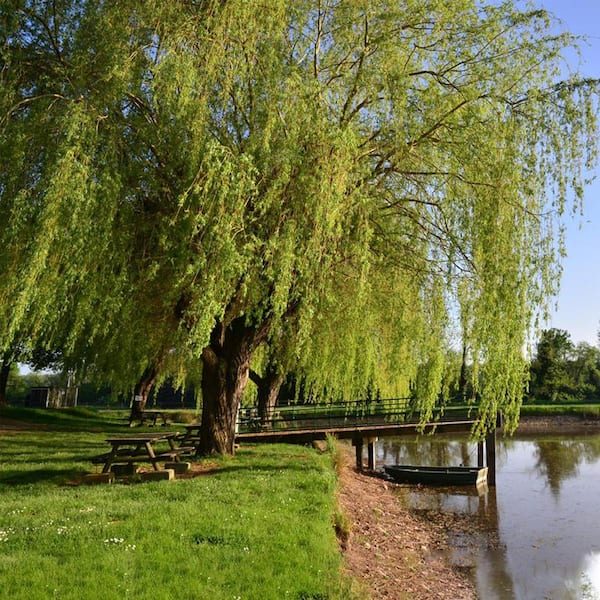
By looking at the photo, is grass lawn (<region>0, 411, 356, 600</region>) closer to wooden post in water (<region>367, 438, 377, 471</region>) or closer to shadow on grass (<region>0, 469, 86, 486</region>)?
shadow on grass (<region>0, 469, 86, 486</region>)

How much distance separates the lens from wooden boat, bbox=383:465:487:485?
1833 centimetres

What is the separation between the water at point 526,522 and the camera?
9.80 meters

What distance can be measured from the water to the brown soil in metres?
0.47

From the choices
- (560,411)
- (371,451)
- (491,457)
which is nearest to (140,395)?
(371,451)

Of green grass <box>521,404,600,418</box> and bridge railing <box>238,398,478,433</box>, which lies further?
green grass <box>521,404,600,418</box>

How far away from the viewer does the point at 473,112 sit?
1087 centimetres

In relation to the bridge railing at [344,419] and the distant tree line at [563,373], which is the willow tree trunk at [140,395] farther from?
the distant tree line at [563,373]

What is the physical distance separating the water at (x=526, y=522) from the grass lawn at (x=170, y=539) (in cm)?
345

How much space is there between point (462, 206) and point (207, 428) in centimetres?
728

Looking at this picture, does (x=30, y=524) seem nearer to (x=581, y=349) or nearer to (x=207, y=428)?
(x=207, y=428)

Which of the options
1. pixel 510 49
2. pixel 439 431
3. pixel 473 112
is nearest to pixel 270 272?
pixel 473 112

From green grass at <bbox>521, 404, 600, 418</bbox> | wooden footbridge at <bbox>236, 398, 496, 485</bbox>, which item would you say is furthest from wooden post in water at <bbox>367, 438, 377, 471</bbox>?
green grass at <bbox>521, 404, 600, 418</bbox>

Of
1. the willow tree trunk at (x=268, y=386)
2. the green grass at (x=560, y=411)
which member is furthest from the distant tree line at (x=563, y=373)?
the willow tree trunk at (x=268, y=386)

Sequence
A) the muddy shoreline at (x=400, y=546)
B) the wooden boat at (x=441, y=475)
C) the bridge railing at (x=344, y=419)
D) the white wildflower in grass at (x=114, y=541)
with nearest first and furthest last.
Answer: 1. the white wildflower in grass at (x=114, y=541)
2. the muddy shoreline at (x=400, y=546)
3. the wooden boat at (x=441, y=475)
4. the bridge railing at (x=344, y=419)
